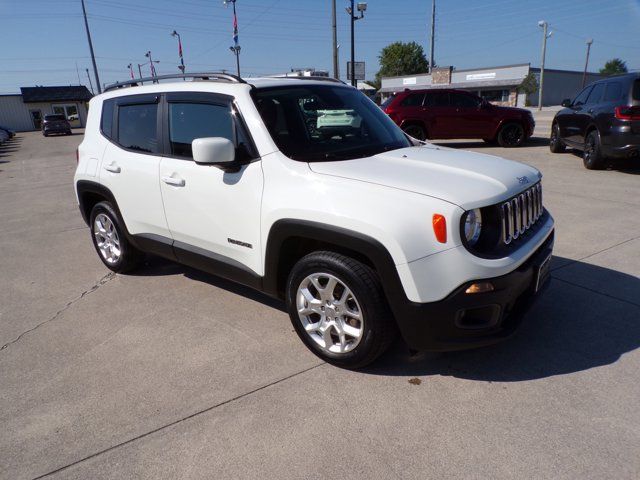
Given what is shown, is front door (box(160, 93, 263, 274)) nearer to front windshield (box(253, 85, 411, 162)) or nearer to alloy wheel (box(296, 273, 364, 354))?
front windshield (box(253, 85, 411, 162))

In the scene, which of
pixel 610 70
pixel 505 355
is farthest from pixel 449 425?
pixel 610 70

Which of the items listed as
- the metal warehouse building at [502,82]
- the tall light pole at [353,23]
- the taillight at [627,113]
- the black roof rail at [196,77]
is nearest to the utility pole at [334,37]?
the tall light pole at [353,23]

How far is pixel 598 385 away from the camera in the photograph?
2.71 m

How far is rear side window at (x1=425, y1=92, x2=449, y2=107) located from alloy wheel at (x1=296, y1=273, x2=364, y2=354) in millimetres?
11452

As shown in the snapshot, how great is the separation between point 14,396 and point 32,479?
33.2 inches

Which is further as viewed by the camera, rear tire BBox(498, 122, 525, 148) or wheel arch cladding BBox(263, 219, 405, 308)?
rear tire BBox(498, 122, 525, 148)

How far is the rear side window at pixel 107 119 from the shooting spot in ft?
14.4

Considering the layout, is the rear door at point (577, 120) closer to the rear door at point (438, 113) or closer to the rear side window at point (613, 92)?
the rear side window at point (613, 92)

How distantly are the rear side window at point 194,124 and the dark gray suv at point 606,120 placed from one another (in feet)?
25.5

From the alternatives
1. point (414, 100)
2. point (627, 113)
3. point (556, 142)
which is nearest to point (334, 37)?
point (414, 100)

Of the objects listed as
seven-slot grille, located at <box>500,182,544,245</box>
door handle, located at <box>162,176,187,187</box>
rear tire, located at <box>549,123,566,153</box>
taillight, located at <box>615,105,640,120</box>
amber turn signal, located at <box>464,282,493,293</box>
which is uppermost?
taillight, located at <box>615,105,640,120</box>

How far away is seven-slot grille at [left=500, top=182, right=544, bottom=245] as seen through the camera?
2.70 m

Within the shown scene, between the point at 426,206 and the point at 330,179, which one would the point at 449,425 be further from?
the point at 330,179

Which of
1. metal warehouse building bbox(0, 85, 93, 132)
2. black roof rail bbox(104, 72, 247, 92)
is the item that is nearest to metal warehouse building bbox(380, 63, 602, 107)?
metal warehouse building bbox(0, 85, 93, 132)
